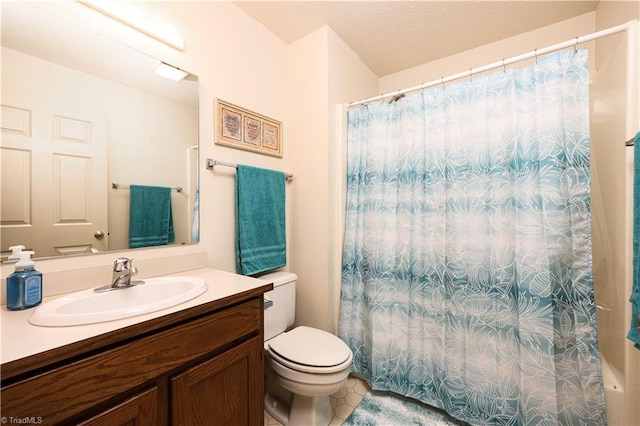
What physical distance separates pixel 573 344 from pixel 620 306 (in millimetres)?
245

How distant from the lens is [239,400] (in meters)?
0.97

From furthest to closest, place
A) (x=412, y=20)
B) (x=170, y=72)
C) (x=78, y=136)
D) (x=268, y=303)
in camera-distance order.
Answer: (x=412, y=20), (x=268, y=303), (x=170, y=72), (x=78, y=136)

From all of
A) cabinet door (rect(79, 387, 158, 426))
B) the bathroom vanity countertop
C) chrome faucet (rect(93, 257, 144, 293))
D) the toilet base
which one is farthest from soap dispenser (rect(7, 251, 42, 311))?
the toilet base

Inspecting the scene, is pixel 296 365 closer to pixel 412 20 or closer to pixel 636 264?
pixel 636 264

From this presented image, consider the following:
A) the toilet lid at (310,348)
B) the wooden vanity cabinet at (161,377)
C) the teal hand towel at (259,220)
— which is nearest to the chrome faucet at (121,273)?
the wooden vanity cabinet at (161,377)

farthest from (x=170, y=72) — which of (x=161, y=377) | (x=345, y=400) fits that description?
(x=345, y=400)

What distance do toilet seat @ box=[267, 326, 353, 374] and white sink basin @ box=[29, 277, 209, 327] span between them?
59 cm

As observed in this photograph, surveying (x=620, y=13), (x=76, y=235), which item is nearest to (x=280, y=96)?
(x=76, y=235)

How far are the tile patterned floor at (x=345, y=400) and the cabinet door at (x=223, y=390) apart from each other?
0.51m

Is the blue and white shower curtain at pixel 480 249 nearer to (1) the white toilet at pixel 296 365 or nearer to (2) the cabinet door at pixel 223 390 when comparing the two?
(1) the white toilet at pixel 296 365

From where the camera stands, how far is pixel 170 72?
127 centimetres

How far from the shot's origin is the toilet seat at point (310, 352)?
48.6 inches

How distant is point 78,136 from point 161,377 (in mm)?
949

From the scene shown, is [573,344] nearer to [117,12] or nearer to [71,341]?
[71,341]
